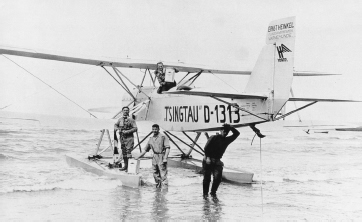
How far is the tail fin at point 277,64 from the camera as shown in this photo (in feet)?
24.3

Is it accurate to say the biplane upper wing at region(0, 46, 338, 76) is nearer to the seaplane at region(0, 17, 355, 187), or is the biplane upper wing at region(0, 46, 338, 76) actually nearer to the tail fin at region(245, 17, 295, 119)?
the seaplane at region(0, 17, 355, 187)

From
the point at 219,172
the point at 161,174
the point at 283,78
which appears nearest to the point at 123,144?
the point at 161,174

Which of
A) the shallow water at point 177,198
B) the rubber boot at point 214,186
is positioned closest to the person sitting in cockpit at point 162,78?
the shallow water at point 177,198

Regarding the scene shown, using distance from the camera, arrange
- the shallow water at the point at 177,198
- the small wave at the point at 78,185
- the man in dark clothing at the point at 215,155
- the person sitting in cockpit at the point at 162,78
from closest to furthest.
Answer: the shallow water at the point at 177,198
the man in dark clothing at the point at 215,155
the small wave at the point at 78,185
the person sitting in cockpit at the point at 162,78

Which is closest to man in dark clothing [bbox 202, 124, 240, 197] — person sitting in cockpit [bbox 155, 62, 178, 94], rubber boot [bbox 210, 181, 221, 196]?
rubber boot [bbox 210, 181, 221, 196]

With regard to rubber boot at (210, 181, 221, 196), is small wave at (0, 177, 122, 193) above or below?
below

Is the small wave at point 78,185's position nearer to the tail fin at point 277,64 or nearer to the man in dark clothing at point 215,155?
the man in dark clothing at point 215,155

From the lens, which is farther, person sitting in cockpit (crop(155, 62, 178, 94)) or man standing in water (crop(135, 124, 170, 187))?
person sitting in cockpit (crop(155, 62, 178, 94))

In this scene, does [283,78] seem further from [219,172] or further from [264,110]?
[219,172]

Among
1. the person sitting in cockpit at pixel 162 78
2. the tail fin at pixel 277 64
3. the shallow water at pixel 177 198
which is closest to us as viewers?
the shallow water at pixel 177 198

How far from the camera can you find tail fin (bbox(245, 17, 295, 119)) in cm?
741

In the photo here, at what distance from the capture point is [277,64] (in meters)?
7.66

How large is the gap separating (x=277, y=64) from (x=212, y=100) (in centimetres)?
173

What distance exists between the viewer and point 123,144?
28.8 feet
